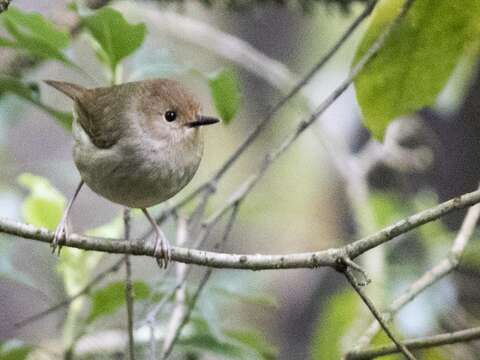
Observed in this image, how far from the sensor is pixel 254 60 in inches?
158

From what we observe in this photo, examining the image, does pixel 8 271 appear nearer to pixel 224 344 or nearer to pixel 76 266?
pixel 76 266

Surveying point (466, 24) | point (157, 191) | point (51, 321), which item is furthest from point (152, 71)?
point (51, 321)

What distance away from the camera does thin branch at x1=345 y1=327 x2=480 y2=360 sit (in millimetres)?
2107

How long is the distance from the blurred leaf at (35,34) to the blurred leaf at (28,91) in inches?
5.5

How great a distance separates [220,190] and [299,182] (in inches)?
26.2

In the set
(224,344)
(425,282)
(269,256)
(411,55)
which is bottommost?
(269,256)

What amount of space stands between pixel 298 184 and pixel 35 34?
4415mm

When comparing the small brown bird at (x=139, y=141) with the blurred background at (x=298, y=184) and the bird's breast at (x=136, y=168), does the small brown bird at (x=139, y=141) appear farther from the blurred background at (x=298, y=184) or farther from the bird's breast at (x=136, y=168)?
the blurred background at (x=298, y=184)

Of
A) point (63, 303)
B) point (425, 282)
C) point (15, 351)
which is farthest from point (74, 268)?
point (425, 282)

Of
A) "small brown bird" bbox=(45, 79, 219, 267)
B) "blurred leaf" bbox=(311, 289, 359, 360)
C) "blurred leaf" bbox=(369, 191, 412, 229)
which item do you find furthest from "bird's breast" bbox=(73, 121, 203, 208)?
"blurred leaf" bbox=(369, 191, 412, 229)

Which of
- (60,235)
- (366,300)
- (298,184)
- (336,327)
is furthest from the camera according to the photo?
(298,184)

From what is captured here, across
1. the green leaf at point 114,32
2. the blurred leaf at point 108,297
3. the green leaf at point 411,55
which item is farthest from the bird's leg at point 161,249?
the green leaf at point 411,55

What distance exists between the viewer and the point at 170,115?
2.97 m

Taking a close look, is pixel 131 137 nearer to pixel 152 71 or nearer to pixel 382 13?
pixel 152 71
